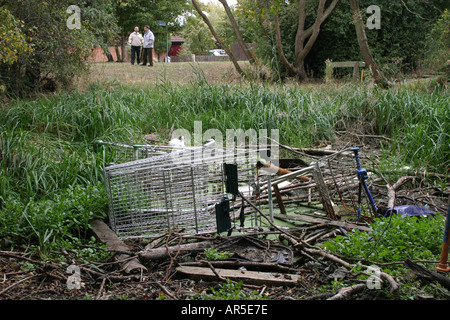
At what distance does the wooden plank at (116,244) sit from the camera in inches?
124

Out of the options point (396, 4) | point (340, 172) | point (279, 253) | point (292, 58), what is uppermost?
point (396, 4)

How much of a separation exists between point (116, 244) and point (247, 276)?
3.91 feet

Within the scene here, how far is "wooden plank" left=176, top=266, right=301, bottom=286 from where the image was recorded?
2865 millimetres

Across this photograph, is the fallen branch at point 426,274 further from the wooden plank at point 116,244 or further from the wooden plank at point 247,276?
the wooden plank at point 116,244

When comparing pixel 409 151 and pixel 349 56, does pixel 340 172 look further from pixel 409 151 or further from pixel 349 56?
pixel 349 56

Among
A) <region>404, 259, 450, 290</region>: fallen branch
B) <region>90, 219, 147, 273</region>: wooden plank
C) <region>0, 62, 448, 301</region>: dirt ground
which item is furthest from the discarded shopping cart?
<region>404, 259, 450, 290</region>: fallen branch

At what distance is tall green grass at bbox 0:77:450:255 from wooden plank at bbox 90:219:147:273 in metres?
0.43

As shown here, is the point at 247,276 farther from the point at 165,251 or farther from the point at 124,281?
the point at 124,281

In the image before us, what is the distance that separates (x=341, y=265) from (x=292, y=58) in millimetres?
13888

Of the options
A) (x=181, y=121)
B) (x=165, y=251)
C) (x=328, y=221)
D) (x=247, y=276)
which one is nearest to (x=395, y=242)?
(x=328, y=221)

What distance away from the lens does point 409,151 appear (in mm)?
5637

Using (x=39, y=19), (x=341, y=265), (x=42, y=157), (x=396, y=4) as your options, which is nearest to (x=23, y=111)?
(x=42, y=157)

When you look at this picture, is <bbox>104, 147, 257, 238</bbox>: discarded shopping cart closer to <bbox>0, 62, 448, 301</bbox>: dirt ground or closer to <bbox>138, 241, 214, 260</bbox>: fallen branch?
<bbox>138, 241, 214, 260</bbox>: fallen branch

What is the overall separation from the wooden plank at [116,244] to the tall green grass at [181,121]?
1.40 ft
